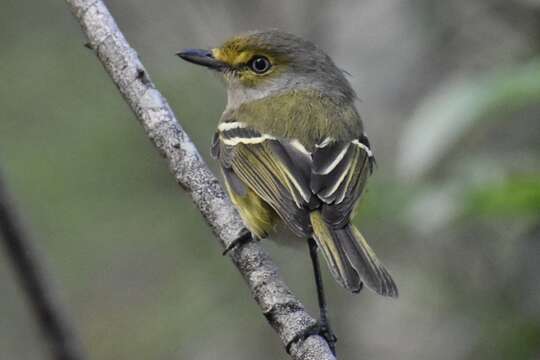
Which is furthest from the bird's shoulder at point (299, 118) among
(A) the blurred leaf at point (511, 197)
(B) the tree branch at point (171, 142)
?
(A) the blurred leaf at point (511, 197)

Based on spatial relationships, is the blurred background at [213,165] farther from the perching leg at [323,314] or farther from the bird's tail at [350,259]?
the bird's tail at [350,259]

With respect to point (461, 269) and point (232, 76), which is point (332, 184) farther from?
point (461, 269)

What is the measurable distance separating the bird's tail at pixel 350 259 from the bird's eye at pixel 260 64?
1.34 m

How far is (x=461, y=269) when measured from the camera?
5.21m

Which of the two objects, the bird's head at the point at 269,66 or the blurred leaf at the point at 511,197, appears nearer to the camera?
the blurred leaf at the point at 511,197

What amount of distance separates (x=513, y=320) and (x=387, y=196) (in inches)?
34.7

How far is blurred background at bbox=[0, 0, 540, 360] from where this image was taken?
536cm

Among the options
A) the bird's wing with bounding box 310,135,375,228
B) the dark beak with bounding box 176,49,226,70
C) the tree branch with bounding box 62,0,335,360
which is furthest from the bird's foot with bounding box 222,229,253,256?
the dark beak with bounding box 176,49,226,70

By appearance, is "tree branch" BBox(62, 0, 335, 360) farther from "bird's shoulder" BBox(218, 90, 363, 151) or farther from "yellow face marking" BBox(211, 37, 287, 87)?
"yellow face marking" BBox(211, 37, 287, 87)

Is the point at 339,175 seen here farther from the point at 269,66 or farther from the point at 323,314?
the point at 269,66

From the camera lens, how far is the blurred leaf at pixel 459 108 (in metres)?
3.49

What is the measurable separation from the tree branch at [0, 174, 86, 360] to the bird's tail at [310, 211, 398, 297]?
1015 millimetres

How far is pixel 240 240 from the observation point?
3553 mm

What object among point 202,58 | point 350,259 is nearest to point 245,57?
point 202,58
